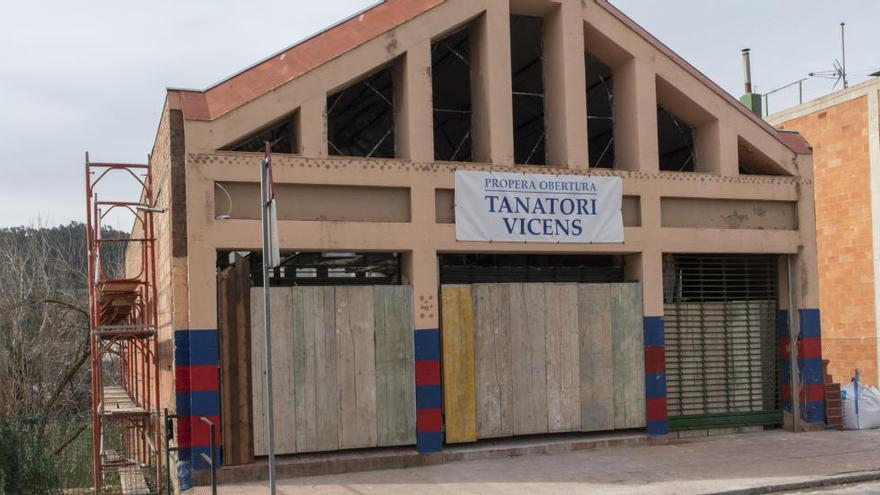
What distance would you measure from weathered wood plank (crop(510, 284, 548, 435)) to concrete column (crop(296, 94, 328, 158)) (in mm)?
3899

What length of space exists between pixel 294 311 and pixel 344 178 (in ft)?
7.00

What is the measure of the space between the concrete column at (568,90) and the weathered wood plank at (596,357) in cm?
228

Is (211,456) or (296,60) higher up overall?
(296,60)

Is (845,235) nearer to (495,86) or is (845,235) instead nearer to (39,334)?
(495,86)

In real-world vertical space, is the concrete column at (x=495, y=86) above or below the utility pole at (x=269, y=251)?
above

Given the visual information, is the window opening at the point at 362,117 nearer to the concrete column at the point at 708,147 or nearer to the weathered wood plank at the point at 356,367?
the weathered wood plank at the point at 356,367

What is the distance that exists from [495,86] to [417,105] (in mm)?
1440

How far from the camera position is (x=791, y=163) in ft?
53.0

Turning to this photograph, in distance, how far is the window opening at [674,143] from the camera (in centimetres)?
1739

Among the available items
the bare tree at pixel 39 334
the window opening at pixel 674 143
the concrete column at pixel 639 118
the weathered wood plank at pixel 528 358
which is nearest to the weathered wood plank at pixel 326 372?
the weathered wood plank at pixel 528 358

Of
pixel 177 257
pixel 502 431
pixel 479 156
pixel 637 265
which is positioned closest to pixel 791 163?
pixel 637 265

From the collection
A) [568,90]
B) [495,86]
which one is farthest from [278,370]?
[568,90]

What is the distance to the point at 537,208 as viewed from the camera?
1426 cm

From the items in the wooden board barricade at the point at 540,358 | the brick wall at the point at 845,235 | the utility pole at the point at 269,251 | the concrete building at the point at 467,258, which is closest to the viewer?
the utility pole at the point at 269,251
